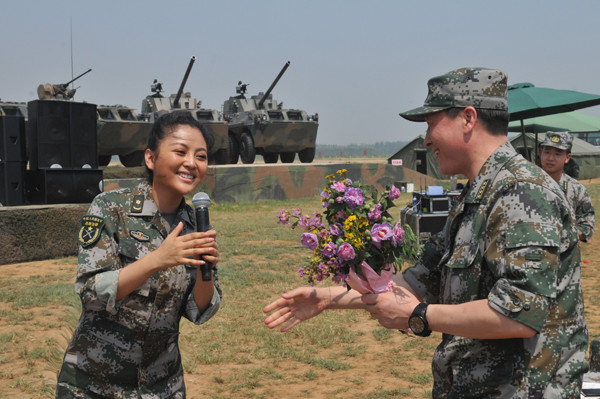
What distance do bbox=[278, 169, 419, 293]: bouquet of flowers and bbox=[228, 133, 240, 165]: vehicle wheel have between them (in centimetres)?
2467

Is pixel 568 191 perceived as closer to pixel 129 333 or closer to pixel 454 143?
pixel 454 143

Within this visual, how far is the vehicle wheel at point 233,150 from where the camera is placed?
87.8 feet

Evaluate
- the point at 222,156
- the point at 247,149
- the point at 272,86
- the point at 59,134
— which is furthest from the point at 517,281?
the point at 272,86

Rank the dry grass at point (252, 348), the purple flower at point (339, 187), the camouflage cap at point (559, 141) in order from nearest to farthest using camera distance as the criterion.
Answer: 1. the purple flower at point (339, 187)
2. the dry grass at point (252, 348)
3. the camouflage cap at point (559, 141)

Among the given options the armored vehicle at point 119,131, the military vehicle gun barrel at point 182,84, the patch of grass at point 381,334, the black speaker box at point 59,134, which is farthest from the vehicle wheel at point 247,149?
the patch of grass at point 381,334

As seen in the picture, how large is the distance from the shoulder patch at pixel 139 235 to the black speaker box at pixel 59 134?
8.81m

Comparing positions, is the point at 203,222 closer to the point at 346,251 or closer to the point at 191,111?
the point at 346,251

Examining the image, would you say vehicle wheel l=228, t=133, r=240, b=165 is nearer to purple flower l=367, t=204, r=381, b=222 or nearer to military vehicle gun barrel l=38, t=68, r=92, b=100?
military vehicle gun barrel l=38, t=68, r=92, b=100

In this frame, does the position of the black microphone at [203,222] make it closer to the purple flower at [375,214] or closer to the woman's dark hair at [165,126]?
the woman's dark hair at [165,126]

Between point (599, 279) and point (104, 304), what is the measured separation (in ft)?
26.5

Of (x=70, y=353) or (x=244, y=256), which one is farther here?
(x=244, y=256)

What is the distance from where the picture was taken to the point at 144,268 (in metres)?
2.04

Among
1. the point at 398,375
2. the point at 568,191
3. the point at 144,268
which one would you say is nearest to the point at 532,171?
the point at 144,268

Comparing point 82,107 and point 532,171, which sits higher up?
point 82,107
